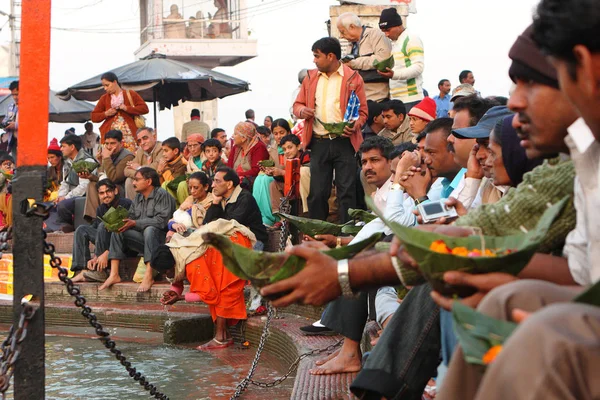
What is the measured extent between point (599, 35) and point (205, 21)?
32485 millimetres

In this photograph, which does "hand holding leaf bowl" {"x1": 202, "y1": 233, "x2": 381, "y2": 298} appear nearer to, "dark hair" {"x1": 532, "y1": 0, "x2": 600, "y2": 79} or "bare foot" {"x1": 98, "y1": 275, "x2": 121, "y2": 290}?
"dark hair" {"x1": 532, "y1": 0, "x2": 600, "y2": 79}

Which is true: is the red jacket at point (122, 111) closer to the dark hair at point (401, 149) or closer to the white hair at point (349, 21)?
the white hair at point (349, 21)

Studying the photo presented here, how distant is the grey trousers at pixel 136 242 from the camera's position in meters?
10.3

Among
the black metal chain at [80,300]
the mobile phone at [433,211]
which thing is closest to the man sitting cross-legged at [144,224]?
the black metal chain at [80,300]

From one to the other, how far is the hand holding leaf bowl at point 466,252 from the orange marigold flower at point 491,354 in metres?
0.46

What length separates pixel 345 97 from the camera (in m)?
8.72

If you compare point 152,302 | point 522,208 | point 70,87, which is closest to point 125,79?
point 70,87

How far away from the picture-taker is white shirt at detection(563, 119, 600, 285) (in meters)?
2.40

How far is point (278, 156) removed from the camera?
38.0ft

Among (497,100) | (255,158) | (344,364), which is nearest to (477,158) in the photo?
(497,100)

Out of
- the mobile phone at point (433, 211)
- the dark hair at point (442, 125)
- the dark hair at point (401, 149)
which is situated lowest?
the mobile phone at point (433, 211)

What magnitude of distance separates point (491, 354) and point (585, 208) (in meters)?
0.76

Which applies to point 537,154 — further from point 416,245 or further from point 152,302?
point 152,302

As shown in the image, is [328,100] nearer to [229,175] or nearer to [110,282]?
[229,175]
